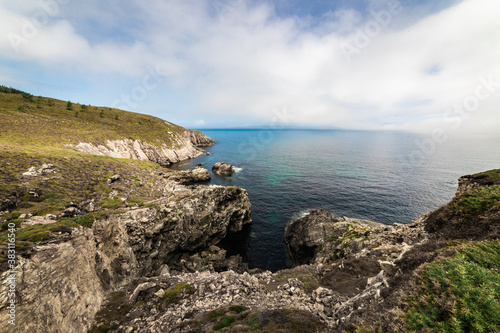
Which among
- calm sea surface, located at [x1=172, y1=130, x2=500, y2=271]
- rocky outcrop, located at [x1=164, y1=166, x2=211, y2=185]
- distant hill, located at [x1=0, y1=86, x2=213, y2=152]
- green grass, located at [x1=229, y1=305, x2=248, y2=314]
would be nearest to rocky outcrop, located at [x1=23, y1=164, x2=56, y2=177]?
distant hill, located at [x1=0, y1=86, x2=213, y2=152]

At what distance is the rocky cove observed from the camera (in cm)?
1118

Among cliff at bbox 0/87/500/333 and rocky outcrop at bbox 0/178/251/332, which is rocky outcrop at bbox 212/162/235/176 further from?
cliff at bbox 0/87/500/333

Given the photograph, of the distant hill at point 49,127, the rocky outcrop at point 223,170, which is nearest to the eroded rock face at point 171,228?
the rocky outcrop at point 223,170

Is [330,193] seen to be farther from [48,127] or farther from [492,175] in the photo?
[48,127]

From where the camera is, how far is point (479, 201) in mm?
17109

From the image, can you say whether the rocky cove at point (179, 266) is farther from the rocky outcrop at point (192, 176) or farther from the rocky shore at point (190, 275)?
the rocky outcrop at point (192, 176)

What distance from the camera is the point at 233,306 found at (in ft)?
48.7

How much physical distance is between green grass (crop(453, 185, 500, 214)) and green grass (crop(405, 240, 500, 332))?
9.98 meters

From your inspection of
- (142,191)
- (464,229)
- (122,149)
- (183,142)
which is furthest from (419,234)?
(183,142)

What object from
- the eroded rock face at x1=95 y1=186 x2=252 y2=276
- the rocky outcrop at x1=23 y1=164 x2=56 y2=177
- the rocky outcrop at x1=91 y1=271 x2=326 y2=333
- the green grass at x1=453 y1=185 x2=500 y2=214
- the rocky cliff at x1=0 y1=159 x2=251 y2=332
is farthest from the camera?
the rocky outcrop at x1=23 y1=164 x2=56 y2=177

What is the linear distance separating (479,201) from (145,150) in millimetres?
112010

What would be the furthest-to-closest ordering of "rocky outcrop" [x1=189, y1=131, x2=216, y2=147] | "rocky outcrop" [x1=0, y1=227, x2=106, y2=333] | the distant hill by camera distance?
"rocky outcrop" [x1=189, y1=131, x2=216, y2=147] < the distant hill < "rocky outcrop" [x1=0, y1=227, x2=106, y2=333]

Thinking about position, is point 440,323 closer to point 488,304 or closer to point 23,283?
point 488,304

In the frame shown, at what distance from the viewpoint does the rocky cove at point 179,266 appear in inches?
440
